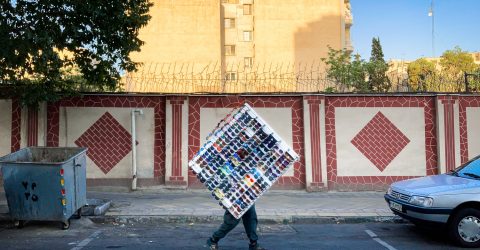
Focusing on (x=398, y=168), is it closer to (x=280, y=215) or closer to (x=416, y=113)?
(x=416, y=113)

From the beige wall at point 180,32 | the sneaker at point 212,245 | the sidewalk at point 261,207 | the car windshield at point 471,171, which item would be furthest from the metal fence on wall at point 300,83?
the beige wall at point 180,32

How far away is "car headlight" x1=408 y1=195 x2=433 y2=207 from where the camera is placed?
739cm

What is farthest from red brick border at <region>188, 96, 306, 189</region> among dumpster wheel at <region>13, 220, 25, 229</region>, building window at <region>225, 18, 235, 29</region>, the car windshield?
building window at <region>225, 18, 235, 29</region>

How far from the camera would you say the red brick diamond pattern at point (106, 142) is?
38.9 feet

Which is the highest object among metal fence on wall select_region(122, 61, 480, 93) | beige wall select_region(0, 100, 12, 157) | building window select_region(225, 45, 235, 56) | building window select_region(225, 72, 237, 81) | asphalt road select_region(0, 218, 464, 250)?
building window select_region(225, 45, 235, 56)

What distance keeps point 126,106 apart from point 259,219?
475 cm

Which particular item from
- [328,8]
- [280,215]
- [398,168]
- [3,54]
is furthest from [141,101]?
[328,8]

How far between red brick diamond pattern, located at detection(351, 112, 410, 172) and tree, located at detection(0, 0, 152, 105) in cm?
588

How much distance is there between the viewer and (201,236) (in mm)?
7996

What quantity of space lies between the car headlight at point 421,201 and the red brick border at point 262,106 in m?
4.65

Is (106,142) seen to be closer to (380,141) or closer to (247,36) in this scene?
(380,141)

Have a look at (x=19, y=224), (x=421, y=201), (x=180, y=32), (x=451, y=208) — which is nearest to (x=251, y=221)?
(x=421, y=201)

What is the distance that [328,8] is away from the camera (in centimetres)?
5175

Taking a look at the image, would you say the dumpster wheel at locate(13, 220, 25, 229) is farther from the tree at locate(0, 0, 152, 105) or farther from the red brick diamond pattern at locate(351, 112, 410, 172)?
the red brick diamond pattern at locate(351, 112, 410, 172)
